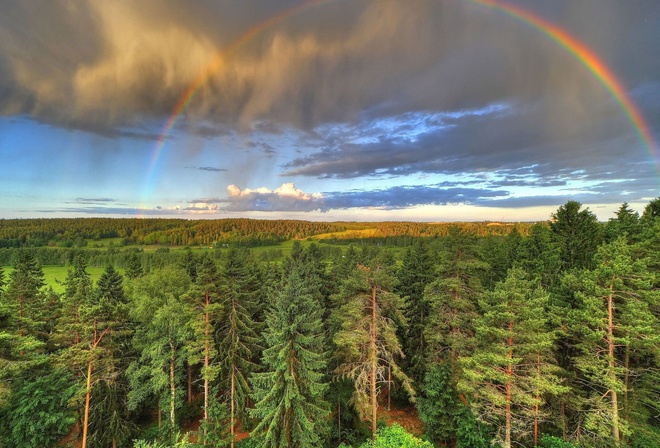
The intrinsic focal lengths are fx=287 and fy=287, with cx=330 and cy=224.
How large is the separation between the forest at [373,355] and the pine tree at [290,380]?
117mm

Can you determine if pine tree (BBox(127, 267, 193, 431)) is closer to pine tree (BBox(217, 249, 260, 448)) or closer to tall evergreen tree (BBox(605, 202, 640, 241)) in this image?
pine tree (BBox(217, 249, 260, 448))

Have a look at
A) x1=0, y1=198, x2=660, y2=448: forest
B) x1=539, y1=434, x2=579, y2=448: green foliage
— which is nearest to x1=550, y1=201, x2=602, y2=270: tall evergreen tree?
x1=0, y1=198, x2=660, y2=448: forest

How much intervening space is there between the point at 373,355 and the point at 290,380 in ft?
19.4

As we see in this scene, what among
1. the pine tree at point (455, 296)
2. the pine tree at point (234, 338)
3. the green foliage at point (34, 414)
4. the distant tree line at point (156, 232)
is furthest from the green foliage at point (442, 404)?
the distant tree line at point (156, 232)

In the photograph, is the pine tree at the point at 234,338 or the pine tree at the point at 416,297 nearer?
the pine tree at the point at 234,338

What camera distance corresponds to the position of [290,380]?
16.1 m

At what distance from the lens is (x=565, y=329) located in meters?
19.1

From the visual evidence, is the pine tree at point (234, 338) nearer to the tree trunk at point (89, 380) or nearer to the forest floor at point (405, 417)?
the tree trunk at point (89, 380)

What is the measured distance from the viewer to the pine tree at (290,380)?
52.6 feet

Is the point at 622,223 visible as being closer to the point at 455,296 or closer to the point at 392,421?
the point at 455,296

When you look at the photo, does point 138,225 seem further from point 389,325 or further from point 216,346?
point 389,325

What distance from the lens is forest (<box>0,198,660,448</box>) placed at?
640 inches

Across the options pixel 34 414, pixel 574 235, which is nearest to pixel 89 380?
pixel 34 414

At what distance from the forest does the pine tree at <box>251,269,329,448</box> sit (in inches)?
4.6
